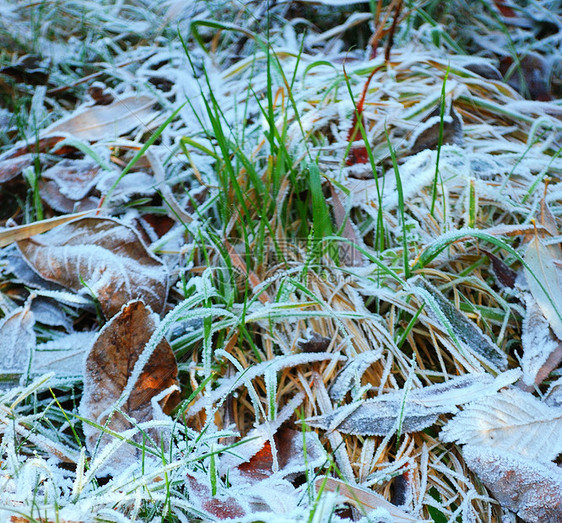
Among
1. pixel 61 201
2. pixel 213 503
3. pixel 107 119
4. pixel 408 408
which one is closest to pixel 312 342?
pixel 408 408

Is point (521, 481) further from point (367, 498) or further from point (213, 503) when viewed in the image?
point (213, 503)

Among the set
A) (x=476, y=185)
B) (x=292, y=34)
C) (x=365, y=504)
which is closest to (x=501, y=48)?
(x=292, y=34)

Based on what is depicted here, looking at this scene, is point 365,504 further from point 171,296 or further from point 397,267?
point 171,296

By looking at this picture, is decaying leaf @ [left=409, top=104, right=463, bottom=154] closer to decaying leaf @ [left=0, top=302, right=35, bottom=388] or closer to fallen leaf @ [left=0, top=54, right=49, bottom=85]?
decaying leaf @ [left=0, top=302, right=35, bottom=388]

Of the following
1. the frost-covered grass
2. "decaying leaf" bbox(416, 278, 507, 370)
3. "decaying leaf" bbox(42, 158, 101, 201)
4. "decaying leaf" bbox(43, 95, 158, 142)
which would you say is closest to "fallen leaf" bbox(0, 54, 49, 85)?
the frost-covered grass

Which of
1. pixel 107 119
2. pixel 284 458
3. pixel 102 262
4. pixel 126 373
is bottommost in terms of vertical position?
pixel 284 458

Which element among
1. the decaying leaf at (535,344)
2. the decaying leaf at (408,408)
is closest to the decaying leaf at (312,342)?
the decaying leaf at (408,408)
